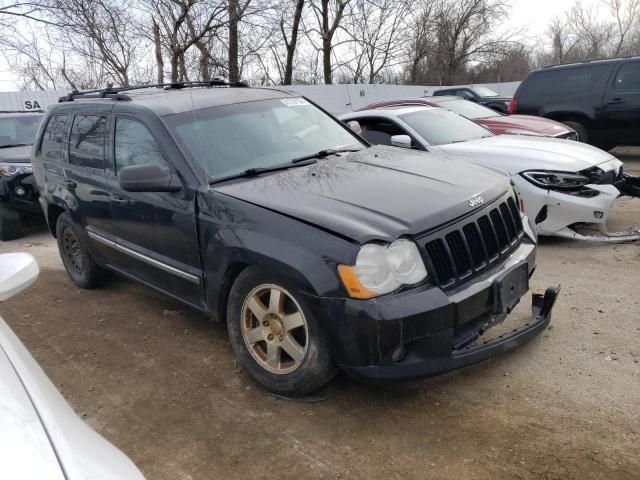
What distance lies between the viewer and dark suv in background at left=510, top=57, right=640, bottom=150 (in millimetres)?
9242

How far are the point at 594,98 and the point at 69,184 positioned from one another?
8.89 meters

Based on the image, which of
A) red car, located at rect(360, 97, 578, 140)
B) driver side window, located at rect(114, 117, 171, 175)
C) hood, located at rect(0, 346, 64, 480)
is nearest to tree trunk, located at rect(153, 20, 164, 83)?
red car, located at rect(360, 97, 578, 140)

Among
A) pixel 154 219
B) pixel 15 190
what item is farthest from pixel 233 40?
pixel 154 219

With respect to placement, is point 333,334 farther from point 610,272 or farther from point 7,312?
point 7,312

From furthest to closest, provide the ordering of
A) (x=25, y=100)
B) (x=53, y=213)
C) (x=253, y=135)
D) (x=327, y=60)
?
(x=327, y=60) → (x=25, y=100) → (x=53, y=213) → (x=253, y=135)

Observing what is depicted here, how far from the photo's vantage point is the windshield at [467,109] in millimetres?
8289

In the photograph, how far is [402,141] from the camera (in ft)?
18.9

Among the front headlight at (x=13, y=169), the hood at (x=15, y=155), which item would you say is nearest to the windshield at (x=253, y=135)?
the front headlight at (x=13, y=169)

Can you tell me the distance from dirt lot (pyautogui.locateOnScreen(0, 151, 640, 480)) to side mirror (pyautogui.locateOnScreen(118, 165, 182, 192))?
1.20 m

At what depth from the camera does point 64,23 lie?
15180 millimetres

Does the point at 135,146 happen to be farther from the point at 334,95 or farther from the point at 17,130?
the point at 334,95

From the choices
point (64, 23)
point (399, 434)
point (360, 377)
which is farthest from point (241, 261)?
point (64, 23)

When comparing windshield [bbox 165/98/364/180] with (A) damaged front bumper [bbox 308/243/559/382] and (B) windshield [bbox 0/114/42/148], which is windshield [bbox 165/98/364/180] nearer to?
(A) damaged front bumper [bbox 308/243/559/382]

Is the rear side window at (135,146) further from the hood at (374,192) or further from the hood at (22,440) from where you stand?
the hood at (22,440)
